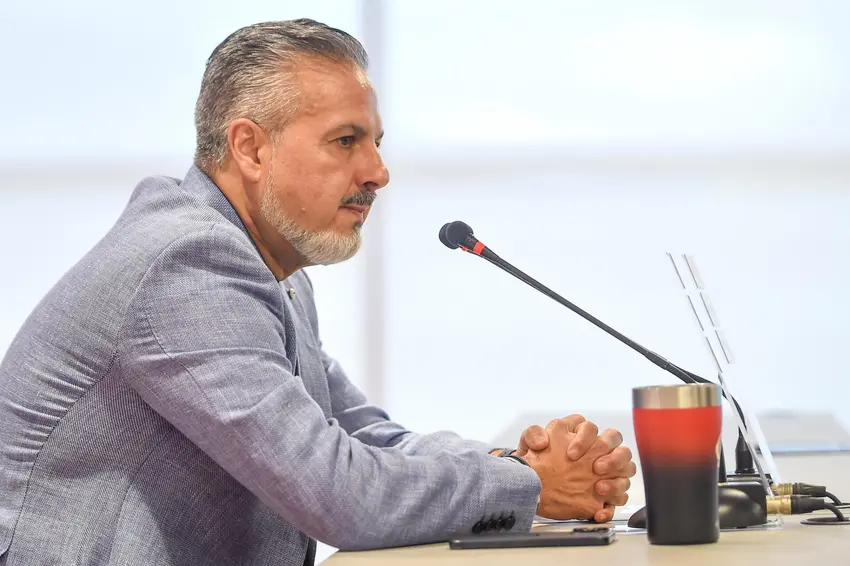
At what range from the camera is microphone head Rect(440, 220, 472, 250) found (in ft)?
5.31

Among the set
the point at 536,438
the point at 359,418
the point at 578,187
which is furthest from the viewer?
the point at 578,187

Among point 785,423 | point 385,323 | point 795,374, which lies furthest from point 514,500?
point 795,374

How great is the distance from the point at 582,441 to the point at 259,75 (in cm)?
74

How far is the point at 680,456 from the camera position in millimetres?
1017

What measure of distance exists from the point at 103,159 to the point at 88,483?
3969 mm

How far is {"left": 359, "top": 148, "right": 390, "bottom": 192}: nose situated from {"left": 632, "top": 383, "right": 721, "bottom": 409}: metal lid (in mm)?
725

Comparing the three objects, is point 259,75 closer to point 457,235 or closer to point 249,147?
point 249,147

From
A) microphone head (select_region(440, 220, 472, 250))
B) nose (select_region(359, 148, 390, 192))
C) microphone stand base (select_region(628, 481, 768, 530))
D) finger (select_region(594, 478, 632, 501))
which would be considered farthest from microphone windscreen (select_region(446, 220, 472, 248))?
microphone stand base (select_region(628, 481, 768, 530))

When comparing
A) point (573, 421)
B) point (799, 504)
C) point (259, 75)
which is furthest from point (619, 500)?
point (259, 75)

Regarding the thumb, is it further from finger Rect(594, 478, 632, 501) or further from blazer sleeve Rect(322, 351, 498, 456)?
blazer sleeve Rect(322, 351, 498, 456)

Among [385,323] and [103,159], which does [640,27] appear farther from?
[103,159]

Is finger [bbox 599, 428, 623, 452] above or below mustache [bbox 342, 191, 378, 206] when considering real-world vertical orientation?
below

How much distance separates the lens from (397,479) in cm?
119

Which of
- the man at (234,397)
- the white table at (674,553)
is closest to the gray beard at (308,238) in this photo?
the man at (234,397)
